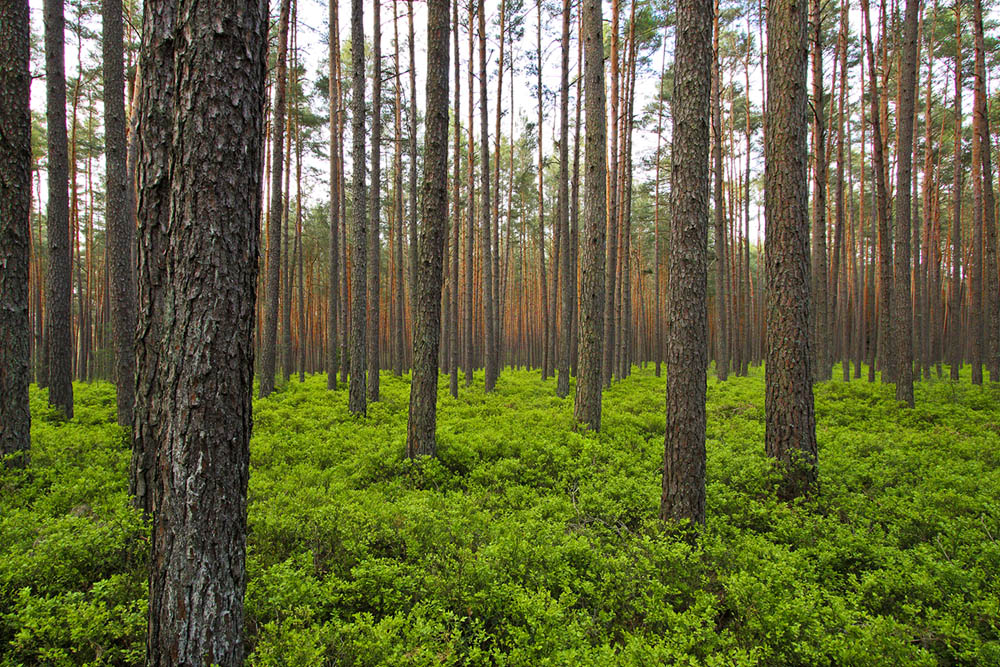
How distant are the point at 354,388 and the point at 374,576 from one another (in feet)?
21.1

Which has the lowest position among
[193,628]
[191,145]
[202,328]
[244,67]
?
[193,628]

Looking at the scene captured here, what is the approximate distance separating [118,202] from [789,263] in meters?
9.79

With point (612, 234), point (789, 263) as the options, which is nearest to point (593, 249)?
point (789, 263)

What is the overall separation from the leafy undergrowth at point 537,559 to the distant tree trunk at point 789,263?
47cm

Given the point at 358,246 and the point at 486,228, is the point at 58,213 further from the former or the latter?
the point at 486,228

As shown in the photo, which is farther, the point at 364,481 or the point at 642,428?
the point at 642,428

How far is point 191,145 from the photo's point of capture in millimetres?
2199

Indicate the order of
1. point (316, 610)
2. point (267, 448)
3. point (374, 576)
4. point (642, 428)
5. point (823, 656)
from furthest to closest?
point (642, 428), point (267, 448), point (374, 576), point (316, 610), point (823, 656)

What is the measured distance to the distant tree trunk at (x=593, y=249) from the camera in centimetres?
804

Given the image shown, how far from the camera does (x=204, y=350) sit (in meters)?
2.20

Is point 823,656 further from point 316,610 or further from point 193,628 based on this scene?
point 193,628

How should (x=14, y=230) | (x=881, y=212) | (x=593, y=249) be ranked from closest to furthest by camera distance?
(x=14, y=230) → (x=593, y=249) → (x=881, y=212)

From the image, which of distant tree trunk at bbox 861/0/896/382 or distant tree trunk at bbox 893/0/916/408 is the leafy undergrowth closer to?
distant tree trunk at bbox 893/0/916/408

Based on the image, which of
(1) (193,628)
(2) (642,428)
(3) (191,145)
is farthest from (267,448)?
(2) (642,428)
